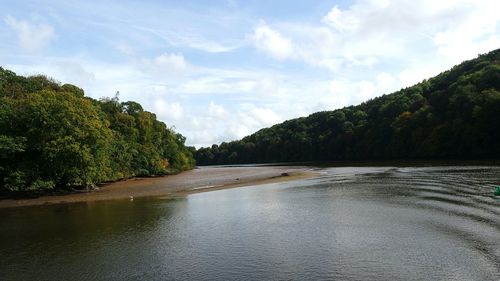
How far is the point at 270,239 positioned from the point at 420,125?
10385 cm

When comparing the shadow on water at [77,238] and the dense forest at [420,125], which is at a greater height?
the dense forest at [420,125]

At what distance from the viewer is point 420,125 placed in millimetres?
114000

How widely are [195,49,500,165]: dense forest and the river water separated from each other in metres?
59.4

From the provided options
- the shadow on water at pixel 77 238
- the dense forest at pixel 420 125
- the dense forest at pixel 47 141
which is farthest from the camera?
the dense forest at pixel 420 125

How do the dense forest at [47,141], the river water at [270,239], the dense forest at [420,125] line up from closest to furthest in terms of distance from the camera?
the river water at [270,239] < the dense forest at [47,141] < the dense forest at [420,125]

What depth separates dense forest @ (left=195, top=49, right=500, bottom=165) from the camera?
92.8 m

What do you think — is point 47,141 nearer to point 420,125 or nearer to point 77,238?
point 77,238

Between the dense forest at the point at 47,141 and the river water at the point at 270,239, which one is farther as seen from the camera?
the dense forest at the point at 47,141

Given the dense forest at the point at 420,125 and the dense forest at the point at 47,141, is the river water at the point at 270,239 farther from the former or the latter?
the dense forest at the point at 420,125

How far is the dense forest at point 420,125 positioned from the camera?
9281 cm

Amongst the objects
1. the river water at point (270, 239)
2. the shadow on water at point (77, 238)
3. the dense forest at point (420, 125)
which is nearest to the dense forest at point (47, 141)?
the shadow on water at point (77, 238)

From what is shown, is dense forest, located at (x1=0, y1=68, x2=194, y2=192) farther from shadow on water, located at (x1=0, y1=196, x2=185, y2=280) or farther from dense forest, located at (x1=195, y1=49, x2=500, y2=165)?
dense forest, located at (x1=195, y1=49, x2=500, y2=165)

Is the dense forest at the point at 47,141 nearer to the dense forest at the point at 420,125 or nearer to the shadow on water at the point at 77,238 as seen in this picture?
the shadow on water at the point at 77,238

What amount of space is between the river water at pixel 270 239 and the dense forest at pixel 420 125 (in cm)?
5940
